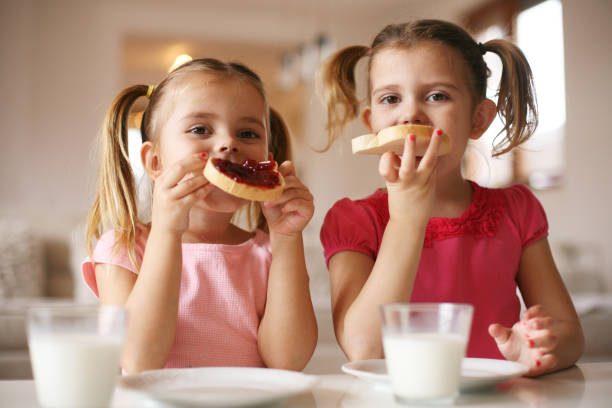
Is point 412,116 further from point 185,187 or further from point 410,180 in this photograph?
point 185,187

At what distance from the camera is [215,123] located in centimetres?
125

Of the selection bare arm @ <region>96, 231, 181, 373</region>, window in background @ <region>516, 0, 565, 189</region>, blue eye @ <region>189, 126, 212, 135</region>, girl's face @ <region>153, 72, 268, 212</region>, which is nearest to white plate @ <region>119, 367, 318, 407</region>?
bare arm @ <region>96, 231, 181, 373</region>

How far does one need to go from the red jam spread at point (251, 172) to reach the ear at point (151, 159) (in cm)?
29

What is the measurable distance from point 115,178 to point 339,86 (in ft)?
2.03

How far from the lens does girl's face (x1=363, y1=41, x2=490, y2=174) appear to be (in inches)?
51.6

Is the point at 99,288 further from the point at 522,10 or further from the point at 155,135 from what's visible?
the point at 522,10

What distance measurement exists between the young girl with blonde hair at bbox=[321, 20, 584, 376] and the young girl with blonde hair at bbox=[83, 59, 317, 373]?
0.15 meters

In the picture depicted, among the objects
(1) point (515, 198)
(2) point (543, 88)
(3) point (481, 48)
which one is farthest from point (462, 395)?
(2) point (543, 88)

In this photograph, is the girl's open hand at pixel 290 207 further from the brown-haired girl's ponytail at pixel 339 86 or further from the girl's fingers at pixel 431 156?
the brown-haired girl's ponytail at pixel 339 86

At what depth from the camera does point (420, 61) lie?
1.34 m

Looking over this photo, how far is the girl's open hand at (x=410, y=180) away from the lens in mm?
995

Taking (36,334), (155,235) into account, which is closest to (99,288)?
(155,235)

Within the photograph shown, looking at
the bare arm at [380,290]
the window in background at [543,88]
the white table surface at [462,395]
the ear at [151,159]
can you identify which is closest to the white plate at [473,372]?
the white table surface at [462,395]

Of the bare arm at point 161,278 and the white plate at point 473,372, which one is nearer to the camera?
the white plate at point 473,372
